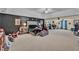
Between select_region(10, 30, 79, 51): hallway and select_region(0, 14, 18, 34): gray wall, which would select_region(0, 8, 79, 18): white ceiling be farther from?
select_region(10, 30, 79, 51): hallway

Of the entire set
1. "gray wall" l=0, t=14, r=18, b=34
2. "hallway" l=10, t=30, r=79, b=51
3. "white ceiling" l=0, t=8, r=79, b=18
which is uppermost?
"white ceiling" l=0, t=8, r=79, b=18

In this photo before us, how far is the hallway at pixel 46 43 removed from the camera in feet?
6.88

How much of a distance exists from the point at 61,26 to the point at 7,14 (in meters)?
0.89

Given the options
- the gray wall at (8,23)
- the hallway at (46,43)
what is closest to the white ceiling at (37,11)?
the gray wall at (8,23)

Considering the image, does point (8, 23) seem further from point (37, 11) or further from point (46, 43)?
point (46, 43)

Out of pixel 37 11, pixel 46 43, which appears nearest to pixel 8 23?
pixel 37 11

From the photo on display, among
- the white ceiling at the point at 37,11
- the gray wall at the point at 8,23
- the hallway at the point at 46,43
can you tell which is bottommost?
the hallway at the point at 46,43

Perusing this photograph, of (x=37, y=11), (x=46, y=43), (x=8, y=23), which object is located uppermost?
(x=37, y=11)

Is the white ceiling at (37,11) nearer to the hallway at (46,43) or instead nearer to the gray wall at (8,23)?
the gray wall at (8,23)

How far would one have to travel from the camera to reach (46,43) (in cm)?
211

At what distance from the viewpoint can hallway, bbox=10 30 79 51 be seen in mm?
2098

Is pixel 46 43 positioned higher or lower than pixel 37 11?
lower

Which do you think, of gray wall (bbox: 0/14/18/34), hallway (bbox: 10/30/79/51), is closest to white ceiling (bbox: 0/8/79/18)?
gray wall (bbox: 0/14/18/34)
